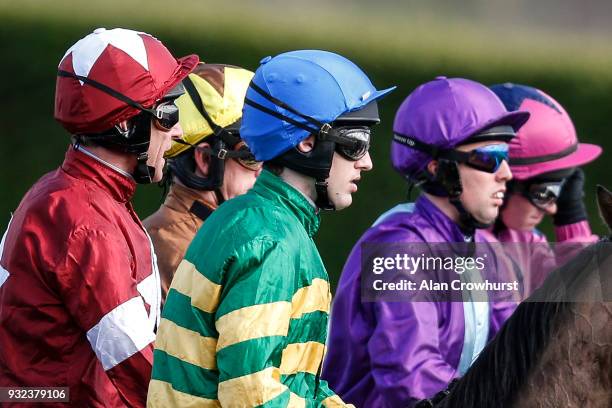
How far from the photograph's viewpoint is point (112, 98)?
3588 mm

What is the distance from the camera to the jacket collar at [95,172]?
3570 millimetres

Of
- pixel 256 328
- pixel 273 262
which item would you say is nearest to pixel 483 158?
pixel 273 262

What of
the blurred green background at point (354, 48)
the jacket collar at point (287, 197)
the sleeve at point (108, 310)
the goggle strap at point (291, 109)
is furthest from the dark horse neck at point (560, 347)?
the blurred green background at point (354, 48)

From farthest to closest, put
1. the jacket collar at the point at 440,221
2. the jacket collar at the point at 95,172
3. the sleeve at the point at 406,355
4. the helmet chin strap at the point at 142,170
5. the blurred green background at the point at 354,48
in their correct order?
the blurred green background at the point at 354,48
the jacket collar at the point at 440,221
the sleeve at the point at 406,355
the helmet chin strap at the point at 142,170
the jacket collar at the point at 95,172

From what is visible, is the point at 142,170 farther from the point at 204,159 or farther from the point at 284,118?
the point at 204,159

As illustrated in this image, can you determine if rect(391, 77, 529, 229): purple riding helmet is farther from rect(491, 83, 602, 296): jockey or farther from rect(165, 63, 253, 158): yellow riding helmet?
rect(491, 83, 602, 296): jockey

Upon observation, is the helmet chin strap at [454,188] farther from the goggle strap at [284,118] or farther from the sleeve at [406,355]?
the goggle strap at [284,118]

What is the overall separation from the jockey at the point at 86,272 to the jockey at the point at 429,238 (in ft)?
2.67

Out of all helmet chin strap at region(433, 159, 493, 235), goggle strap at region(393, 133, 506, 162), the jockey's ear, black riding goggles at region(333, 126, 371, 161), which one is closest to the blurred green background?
goggle strap at region(393, 133, 506, 162)

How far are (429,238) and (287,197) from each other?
54.4 inches

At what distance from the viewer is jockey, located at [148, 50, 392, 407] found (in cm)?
272

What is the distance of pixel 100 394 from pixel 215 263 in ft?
2.58

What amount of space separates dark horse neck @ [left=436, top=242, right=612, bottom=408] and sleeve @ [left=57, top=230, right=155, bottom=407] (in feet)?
3.27

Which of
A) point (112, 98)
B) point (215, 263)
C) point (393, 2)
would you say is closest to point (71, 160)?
point (112, 98)
